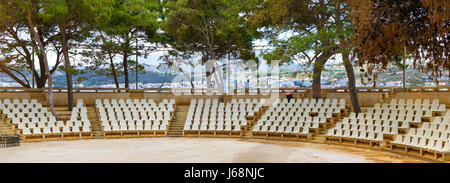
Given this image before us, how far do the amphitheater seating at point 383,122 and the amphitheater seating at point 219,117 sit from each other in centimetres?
415

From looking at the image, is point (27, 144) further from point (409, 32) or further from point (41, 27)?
point (409, 32)

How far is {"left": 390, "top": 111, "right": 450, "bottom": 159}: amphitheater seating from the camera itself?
31.7ft

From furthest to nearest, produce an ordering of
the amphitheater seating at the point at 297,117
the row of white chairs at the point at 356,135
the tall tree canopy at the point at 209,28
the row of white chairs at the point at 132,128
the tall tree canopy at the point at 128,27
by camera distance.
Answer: the tall tree canopy at the point at 128,27, the tall tree canopy at the point at 209,28, the row of white chairs at the point at 132,128, the amphitheater seating at the point at 297,117, the row of white chairs at the point at 356,135

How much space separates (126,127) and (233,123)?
4.46 meters

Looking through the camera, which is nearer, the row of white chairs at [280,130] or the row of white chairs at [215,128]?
the row of white chairs at [280,130]

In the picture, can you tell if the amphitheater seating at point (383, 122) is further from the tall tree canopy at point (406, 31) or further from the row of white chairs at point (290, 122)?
the tall tree canopy at point (406, 31)

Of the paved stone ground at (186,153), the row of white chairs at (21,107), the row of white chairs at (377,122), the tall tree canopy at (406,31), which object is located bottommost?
the paved stone ground at (186,153)

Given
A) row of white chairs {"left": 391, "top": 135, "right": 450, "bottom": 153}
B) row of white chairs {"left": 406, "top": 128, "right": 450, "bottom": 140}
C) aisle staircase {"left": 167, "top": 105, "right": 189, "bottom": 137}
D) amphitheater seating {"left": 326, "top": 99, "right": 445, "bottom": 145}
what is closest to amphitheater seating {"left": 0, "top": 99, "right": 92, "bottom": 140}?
aisle staircase {"left": 167, "top": 105, "right": 189, "bottom": 137}

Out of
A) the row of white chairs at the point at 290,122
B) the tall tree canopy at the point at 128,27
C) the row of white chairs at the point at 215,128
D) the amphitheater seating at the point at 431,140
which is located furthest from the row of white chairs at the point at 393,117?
the tall tree canopy at the point at 128,27

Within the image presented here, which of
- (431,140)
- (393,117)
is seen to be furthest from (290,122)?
(431,140)

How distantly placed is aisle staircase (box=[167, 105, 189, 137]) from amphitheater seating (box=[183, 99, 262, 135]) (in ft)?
1.42

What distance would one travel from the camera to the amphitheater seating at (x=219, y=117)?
53.1ft

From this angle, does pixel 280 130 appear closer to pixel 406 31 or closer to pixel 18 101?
pixel 406 31

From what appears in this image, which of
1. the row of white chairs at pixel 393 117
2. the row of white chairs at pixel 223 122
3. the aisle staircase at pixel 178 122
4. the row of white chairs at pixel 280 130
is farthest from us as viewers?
the aisle staircase at pixel 178 122
